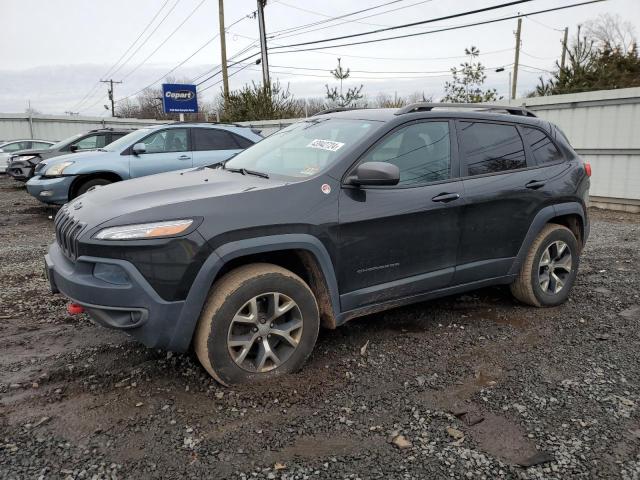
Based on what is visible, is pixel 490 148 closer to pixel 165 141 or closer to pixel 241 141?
pixel 241 141

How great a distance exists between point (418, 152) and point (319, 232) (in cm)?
113

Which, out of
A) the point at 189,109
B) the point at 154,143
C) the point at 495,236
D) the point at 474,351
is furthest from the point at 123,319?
the point at 189,109

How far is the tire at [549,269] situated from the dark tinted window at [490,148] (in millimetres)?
731

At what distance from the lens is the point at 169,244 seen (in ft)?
8.89

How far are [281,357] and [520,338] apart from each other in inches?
78.6

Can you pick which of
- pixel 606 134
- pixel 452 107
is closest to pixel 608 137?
pixel 606 134

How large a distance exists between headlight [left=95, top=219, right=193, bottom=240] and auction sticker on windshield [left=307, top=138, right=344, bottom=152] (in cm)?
129

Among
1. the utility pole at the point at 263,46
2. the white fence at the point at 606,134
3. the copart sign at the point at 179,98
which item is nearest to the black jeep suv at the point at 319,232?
the white fence at the point at 606,134

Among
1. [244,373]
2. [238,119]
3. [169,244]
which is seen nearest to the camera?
[169,244]

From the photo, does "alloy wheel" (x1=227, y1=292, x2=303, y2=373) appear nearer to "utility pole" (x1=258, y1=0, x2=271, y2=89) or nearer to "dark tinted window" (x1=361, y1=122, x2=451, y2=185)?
"dark tinted window" (x1=361, y1=122, x2=451, y2=185)

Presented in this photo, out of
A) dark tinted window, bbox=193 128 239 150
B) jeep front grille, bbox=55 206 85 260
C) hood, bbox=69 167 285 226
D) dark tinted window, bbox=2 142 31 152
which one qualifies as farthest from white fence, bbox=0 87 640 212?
dark tinted window, bbox=2 142 31 152

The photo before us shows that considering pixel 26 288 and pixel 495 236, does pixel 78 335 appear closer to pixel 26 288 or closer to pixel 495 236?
pixel 26 288

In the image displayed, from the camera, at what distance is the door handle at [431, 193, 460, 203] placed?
3.63m

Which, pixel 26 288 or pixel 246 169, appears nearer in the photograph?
pixel 246 169
